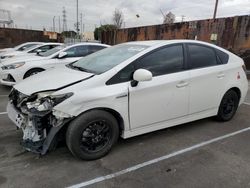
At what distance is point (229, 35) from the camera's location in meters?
12.9

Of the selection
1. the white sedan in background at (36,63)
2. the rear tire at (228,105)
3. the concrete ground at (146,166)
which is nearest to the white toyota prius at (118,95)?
the rear tire at (228,105)

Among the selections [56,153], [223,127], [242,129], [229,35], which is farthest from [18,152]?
[229,35]

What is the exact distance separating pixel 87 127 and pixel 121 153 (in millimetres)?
713

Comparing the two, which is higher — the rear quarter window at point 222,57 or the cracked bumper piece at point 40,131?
the rear quarter window at point 222,57

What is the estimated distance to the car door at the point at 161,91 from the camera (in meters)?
3.54

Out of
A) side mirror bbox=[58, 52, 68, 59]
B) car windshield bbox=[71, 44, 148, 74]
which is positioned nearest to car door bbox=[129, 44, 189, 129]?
car windshield bbox=[71, 44, 148, 74]

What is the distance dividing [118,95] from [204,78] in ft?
5.65

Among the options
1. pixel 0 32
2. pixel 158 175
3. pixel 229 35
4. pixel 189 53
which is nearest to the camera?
pixel 158 175

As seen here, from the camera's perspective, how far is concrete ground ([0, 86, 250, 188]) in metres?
2.91

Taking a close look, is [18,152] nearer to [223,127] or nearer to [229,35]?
[223,127]

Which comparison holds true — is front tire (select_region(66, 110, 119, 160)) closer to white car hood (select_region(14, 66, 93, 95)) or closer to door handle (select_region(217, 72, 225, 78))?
white car hood (select_region(14, 66, 93, 95))

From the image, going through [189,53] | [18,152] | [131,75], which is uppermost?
[189,53]

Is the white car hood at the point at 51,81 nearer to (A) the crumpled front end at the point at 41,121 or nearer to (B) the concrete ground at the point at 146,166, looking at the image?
(A) the crumpled front end at the point at 41,121

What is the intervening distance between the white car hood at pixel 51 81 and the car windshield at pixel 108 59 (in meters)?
0.23
